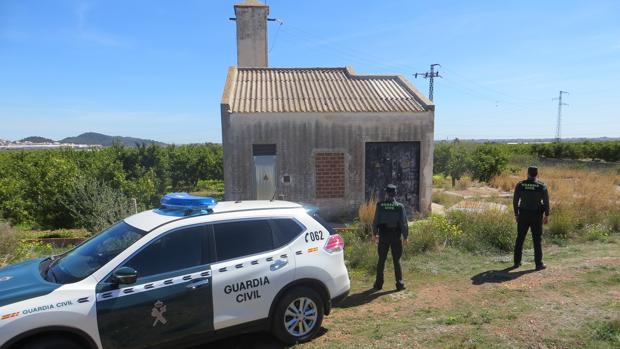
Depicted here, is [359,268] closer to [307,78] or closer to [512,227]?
[512,227]

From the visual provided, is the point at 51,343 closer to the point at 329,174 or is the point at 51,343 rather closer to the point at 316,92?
the point at 329,174

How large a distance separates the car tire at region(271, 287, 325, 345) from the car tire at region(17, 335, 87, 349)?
1.92m

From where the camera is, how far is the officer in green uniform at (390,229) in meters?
6.54

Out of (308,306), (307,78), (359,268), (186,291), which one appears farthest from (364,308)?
(307,78)

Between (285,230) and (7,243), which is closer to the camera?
(285,230)

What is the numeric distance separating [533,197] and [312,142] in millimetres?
6585

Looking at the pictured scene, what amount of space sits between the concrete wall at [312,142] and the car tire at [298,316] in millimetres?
7776

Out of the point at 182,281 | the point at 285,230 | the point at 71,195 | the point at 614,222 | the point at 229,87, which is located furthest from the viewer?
the point at 229,87

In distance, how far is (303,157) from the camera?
1252 cm

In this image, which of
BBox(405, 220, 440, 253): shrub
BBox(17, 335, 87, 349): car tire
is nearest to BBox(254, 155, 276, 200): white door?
BBox(405, 220, 440, 253): shrub

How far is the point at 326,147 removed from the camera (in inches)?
496

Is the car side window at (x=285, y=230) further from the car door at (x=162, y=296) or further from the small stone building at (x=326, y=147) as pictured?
the small stone building at (x=326, y=147)

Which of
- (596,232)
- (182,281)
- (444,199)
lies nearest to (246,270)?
(182,281)

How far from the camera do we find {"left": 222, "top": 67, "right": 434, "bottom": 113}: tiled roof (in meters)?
12.6
